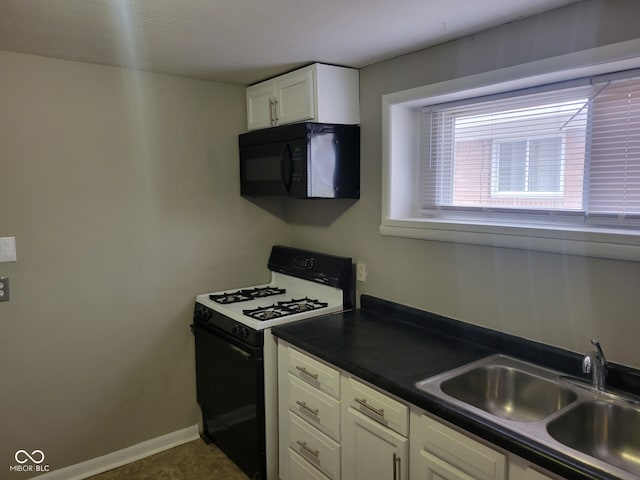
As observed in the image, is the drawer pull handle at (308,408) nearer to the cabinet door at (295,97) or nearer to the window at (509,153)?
the window at (509,153)

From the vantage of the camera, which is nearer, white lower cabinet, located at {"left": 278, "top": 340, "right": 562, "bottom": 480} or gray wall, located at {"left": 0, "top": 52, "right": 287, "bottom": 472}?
white lower cabinet, located at {"left": 278, "top": 340, "right": 562, "bottom": 480}

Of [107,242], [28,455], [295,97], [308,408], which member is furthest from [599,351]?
[28,455]

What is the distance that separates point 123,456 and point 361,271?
5.67 feet

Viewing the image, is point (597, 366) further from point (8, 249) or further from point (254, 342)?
point (8, 249)

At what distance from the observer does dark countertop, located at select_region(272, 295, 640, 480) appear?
4.37ft

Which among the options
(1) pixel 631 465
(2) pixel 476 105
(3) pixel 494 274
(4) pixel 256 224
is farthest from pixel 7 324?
(1) pixel 631 465

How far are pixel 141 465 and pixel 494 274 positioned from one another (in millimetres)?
2207

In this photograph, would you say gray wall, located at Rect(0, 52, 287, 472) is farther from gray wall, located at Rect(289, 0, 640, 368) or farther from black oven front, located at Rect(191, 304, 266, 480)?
gray wall, located at Rect(289, 0, 640, 368)

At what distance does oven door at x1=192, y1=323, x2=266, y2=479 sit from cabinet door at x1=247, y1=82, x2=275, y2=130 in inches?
49.2

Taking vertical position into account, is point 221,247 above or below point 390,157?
below

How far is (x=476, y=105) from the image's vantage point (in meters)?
2.17

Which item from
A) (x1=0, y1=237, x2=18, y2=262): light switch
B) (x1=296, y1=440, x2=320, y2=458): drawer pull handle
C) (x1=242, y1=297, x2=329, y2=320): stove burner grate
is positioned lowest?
(x1=296, y1=440, x2=320, y2=458): drawer pull handle

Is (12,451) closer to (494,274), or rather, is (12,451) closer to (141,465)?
(141,465)

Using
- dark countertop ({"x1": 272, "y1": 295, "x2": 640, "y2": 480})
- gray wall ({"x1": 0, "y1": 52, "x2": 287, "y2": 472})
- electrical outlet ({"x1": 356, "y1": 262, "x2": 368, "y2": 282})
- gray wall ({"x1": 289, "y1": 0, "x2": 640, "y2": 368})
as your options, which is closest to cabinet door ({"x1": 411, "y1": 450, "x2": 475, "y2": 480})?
dark countertop ({"x1": 272, "y1": 295, "x2": 640, "y2": 480})
